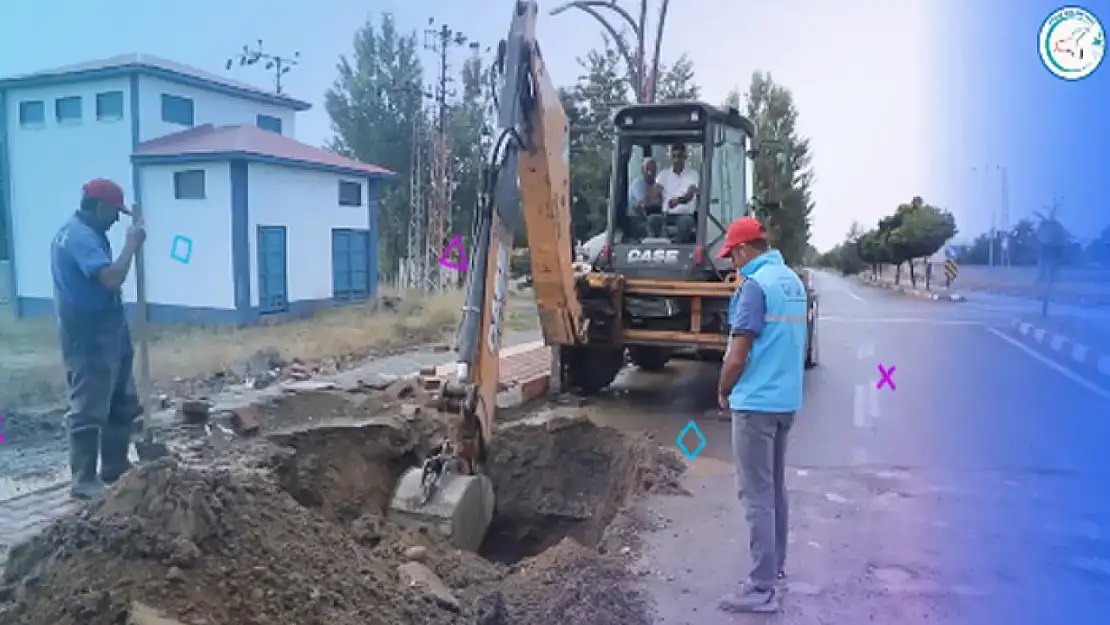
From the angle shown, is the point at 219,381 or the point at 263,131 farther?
the point at 263,131

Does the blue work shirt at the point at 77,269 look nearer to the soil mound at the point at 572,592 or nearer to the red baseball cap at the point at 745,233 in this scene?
the soil mound at the point at 572,592

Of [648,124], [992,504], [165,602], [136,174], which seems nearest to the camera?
[165,602]

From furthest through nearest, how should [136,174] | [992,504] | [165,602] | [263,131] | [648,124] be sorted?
[263,131], [136,174], [648,124], [992,504], [165,602]

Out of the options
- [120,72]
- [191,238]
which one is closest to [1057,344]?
[191,238]

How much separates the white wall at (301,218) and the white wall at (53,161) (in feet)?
9.23

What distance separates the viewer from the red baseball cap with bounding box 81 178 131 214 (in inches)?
215

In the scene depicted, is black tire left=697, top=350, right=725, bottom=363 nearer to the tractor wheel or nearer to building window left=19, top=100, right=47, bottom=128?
the tractor wheel

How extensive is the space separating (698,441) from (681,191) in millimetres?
2642

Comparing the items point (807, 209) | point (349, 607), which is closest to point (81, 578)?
point (349, 607)

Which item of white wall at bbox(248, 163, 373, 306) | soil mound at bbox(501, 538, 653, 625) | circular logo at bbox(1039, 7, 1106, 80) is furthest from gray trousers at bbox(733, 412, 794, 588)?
white wall at bbox(248, 163, 373, 306)

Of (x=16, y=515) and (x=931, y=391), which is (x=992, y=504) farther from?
(x=16, y=515)

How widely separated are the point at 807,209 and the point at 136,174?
8.57 meters

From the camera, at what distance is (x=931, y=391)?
10.4 meters

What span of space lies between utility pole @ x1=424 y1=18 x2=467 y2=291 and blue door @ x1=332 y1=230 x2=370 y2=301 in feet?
4.13
